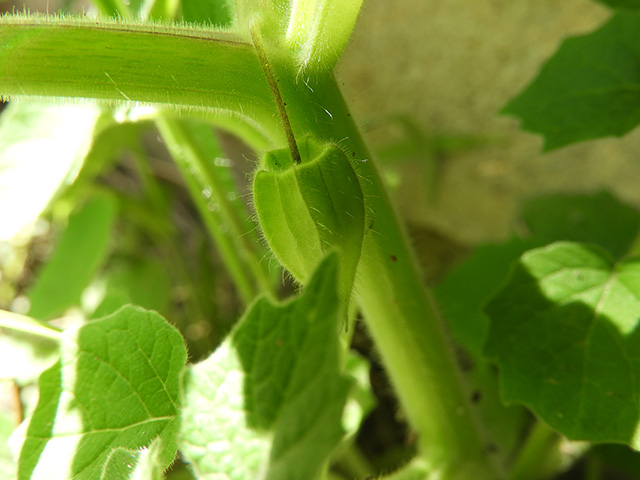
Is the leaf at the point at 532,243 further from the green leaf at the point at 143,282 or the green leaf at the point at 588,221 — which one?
the green leaf at the point at 143,282

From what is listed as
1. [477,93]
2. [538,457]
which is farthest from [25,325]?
[477,93]

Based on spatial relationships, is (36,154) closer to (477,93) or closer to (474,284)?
(474,284)

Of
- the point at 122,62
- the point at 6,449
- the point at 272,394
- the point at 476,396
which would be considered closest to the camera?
the point at 272,394

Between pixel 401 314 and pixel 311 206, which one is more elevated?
pixel 311 206

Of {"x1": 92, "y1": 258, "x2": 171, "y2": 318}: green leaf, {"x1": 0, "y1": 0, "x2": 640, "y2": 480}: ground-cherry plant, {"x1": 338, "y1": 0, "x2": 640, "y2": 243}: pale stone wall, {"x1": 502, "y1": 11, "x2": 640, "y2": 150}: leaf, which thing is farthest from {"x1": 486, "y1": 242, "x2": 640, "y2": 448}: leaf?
{"x1": 92, "y1": 258, "x2": 171, "y2": 318}: green leaf

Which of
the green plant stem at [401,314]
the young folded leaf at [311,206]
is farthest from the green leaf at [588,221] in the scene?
the young folded leaf at [311,206]

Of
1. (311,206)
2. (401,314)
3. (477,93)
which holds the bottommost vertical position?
(477,93)

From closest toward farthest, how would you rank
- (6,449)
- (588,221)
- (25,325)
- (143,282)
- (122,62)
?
1. (122,62)
2. (25,325)
3. (6,449)
4. (588,221)
5. (143,282)
